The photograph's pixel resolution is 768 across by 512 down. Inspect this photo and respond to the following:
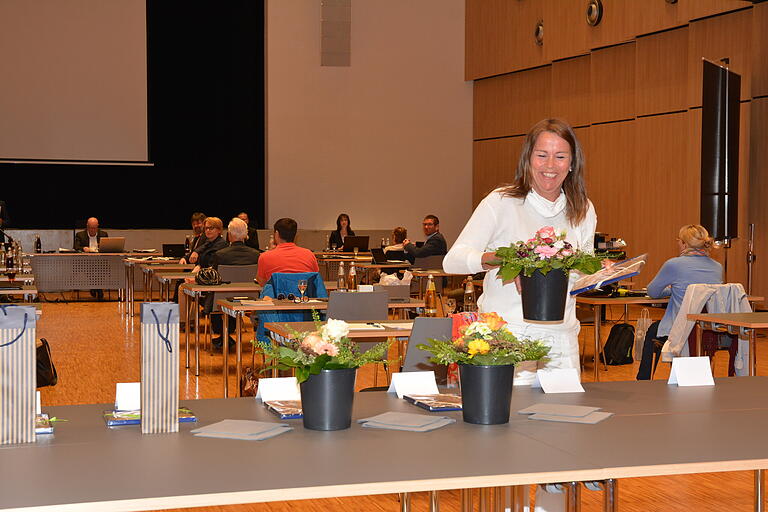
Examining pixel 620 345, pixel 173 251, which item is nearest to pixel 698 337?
pixel 620 345

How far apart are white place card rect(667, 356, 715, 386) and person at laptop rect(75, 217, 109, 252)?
12564 mm

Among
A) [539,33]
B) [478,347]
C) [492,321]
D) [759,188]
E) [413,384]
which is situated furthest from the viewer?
[539,33]

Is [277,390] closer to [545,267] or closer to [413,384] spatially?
[413,384]

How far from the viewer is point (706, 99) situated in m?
11.1

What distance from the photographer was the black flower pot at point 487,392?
8.17ft

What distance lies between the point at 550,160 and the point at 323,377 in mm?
1097

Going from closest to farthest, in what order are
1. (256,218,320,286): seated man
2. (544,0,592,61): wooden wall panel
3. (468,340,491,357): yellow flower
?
(468,340,491,357): yellow flower, (256,218,320,286): seated man, (544,0,592,61): wooden wall panel

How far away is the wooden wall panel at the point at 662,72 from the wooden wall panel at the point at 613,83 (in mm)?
360

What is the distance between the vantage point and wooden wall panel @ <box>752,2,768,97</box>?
1135 cm

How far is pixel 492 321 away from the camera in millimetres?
2600

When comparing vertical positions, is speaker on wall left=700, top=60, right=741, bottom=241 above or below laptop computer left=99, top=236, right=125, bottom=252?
above

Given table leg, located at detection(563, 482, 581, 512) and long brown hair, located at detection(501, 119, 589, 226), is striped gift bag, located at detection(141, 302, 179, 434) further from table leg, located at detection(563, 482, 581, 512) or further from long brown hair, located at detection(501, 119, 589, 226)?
long brown hair, located at detection(501, 119, 589, 226)

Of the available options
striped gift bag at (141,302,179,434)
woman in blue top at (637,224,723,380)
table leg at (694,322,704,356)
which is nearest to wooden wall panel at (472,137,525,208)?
woman in blue top at (637,224,723,380)

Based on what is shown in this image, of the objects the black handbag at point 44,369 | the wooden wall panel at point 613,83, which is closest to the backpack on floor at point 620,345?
the black handbag at point 44,369
